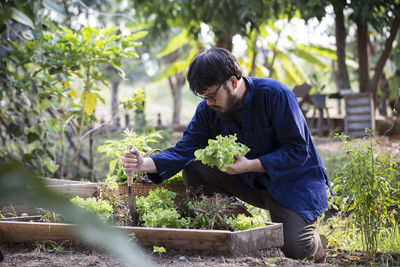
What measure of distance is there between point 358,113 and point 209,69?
6649 millimetres

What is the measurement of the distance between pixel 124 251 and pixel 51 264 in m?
1.97

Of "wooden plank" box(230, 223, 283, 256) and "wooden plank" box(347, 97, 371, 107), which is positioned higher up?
"wooden plank" box(347, 97, 371, 107)

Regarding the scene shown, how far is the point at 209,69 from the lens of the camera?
8.27 feet

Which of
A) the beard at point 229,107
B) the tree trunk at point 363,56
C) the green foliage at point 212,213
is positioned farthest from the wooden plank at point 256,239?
the tree trunk at point 363,56

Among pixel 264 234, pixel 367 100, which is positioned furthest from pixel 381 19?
pixel 264 234

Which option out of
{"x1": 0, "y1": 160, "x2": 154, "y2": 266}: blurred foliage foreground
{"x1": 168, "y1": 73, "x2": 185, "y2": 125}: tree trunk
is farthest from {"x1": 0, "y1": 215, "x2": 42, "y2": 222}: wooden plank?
{"x1": 168, "y1": 73, "x2": 185, "y2": 125}: tree trunk

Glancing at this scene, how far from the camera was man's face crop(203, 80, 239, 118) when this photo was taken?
2.56 metres

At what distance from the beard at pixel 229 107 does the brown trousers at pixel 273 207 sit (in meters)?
0.39

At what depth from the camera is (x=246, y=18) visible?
8008mm

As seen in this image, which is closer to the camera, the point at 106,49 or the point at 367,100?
the point at 106,49

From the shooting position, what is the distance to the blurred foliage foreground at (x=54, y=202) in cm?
29

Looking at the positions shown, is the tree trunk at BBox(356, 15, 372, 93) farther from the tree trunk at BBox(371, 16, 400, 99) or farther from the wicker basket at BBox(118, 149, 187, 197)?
the wicker basket at BBox(118, 149, 187, 197)

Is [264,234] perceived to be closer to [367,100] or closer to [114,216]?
[114,216]

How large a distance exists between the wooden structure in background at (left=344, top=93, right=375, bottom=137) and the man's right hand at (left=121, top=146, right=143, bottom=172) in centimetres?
648
